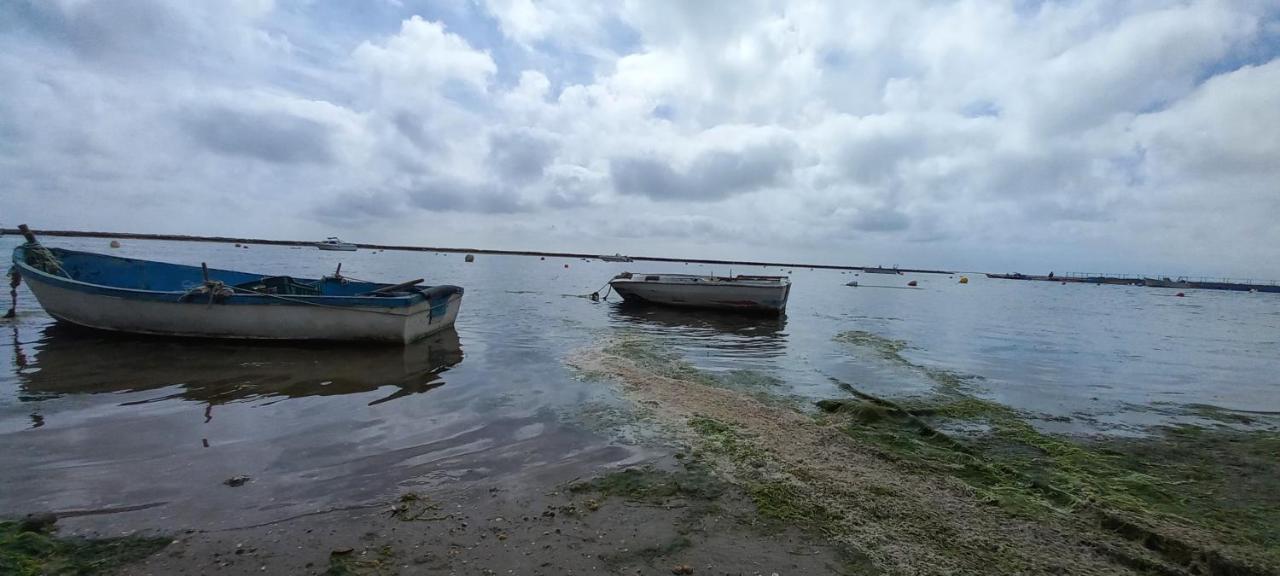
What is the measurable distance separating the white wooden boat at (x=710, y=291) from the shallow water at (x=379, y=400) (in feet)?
20.3

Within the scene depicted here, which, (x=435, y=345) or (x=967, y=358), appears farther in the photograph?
(x=967, y=358)

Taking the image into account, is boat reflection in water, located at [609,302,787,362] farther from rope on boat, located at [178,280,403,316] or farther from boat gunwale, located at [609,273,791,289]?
rope on boat, located at [178,280,403,316]

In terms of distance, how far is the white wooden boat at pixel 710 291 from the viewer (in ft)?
85.5

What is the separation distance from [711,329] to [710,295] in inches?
233

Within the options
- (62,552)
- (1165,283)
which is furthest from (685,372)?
(1165,283)

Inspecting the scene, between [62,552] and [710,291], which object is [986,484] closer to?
[62,552]

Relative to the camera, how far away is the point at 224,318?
12.5 m

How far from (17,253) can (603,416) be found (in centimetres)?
1608

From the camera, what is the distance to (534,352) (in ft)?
45.5

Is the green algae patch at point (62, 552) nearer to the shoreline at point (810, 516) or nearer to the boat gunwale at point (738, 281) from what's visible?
the shoreline at point (810, 516)

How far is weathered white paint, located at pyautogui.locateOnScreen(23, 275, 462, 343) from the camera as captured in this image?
1242 centimetres

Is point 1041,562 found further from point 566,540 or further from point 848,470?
point 566,540

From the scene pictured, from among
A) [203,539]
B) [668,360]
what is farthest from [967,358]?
[203,539]

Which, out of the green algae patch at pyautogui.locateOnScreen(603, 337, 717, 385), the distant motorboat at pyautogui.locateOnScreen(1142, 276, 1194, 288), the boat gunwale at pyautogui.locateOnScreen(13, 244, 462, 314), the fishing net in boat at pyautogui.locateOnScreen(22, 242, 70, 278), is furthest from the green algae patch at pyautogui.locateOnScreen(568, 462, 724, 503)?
the distant motorboat at pyautogui.locateOnScreen(1142, 276, 1194, 288)
